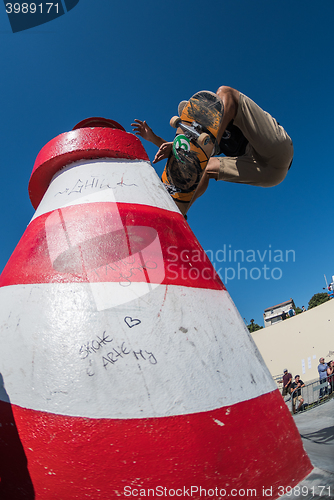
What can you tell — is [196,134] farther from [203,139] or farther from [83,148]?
[83,148]

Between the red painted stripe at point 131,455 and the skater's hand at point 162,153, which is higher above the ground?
the skater's hand at point 162,153

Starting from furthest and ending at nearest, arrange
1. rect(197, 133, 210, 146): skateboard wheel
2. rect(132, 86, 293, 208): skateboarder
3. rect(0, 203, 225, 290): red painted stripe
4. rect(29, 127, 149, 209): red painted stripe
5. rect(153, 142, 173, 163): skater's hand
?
1. rect(153, 142, 173, 163): skater's hand
2. rect(132, 86, 293, 208): skateboarder
3. rect(197, 133, 210, 146): skateboard wheel
4. rect(29, 127, 149, 209): red painted stripe
5. rect(0, 203, 225, 290): red painted stripe

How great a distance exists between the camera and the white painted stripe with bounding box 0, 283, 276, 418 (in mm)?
975

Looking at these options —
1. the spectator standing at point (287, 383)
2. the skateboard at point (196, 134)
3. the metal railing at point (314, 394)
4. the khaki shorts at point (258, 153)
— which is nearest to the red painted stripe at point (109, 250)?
the skateboard at point (196, 134)

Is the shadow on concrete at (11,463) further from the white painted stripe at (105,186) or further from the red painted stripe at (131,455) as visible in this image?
the white painted stripe at (105,186)

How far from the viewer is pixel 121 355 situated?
1.03m

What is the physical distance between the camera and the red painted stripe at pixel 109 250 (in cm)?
123

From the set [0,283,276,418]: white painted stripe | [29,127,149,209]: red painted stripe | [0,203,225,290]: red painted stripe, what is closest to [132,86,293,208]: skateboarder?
[29,127,149,209]: red painted stripe

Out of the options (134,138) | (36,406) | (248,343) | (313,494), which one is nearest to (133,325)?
(36,406)

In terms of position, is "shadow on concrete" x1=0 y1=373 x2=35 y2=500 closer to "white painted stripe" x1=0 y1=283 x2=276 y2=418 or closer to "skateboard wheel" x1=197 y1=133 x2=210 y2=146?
"white painted stripe" x1=0 y1=283 x2=276 y2=418

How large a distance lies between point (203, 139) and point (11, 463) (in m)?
1.96

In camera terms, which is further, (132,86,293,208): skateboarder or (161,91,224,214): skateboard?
(132,86,293,208): skateboarder

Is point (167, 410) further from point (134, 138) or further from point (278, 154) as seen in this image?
point (278, 154)

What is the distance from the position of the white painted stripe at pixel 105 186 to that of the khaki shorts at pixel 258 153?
894mm
